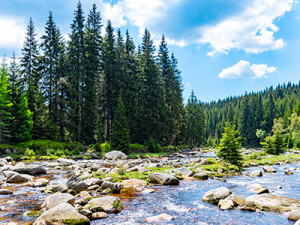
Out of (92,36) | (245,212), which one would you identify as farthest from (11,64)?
(245,212)

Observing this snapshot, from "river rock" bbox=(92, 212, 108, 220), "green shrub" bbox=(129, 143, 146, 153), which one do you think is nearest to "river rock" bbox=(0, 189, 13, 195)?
"river rock" bbox=(92, 212, 108, 220)

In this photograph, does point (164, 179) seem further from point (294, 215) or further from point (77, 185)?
point (294, 215)

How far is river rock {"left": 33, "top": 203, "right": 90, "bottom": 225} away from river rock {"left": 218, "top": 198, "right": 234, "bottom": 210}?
4.50m

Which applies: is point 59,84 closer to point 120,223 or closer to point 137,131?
point 137,131

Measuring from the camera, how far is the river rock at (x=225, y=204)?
7.03m

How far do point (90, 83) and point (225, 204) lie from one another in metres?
30.0

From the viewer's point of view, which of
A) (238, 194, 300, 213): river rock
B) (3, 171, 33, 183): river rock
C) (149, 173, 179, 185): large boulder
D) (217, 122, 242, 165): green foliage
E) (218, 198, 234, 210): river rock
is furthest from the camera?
(217, 122, 242, 165): green foliage

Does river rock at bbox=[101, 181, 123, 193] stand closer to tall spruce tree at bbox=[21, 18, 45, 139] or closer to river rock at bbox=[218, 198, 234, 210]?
river rock at bbox=[218, 198, 234, 210]

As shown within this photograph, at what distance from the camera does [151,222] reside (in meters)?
5.86

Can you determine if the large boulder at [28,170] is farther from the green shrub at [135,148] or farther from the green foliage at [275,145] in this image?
the green foliage at [275,145]

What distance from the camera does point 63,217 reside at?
5.46 m

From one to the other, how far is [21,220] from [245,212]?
6.87 metres

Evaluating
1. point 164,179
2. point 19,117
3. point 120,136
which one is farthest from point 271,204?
point 19,117

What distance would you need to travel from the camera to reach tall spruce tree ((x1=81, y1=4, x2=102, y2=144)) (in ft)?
106
